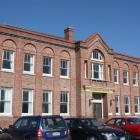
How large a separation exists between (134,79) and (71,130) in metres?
24.0

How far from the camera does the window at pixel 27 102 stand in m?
26.3

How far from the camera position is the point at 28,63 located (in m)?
27.4

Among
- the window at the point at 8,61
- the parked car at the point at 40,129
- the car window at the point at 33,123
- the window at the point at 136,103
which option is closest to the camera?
the parked car at the point at 40,129

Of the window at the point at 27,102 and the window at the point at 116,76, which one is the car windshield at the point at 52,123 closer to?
the window at the point at 27,102

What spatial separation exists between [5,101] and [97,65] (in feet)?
39.8

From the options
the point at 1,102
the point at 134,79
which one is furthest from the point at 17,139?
the point at 134,79

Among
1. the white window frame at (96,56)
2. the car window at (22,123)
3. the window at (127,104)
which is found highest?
the white window frame at (96,56)

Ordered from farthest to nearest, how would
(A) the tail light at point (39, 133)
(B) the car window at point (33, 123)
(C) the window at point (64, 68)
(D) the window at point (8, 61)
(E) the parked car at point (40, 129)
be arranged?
1. (C) the window at point (64, 68)
2. (D) the window at point (8, 61)
3. (B) the car window at point (33, 123)
4. (E) the parked car at point (40, 129)
5. (A) the tail light at point (39, 133)

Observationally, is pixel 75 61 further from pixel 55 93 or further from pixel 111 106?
pixel 111 106

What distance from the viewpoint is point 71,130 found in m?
16.6

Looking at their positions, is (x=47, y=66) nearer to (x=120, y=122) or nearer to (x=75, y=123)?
(x=120, y=122)

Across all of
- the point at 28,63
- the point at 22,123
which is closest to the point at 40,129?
the point at 22,123

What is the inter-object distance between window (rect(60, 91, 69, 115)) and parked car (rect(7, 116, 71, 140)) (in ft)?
49.4

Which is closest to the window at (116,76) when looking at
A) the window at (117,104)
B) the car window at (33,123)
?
the window at (117,104)
